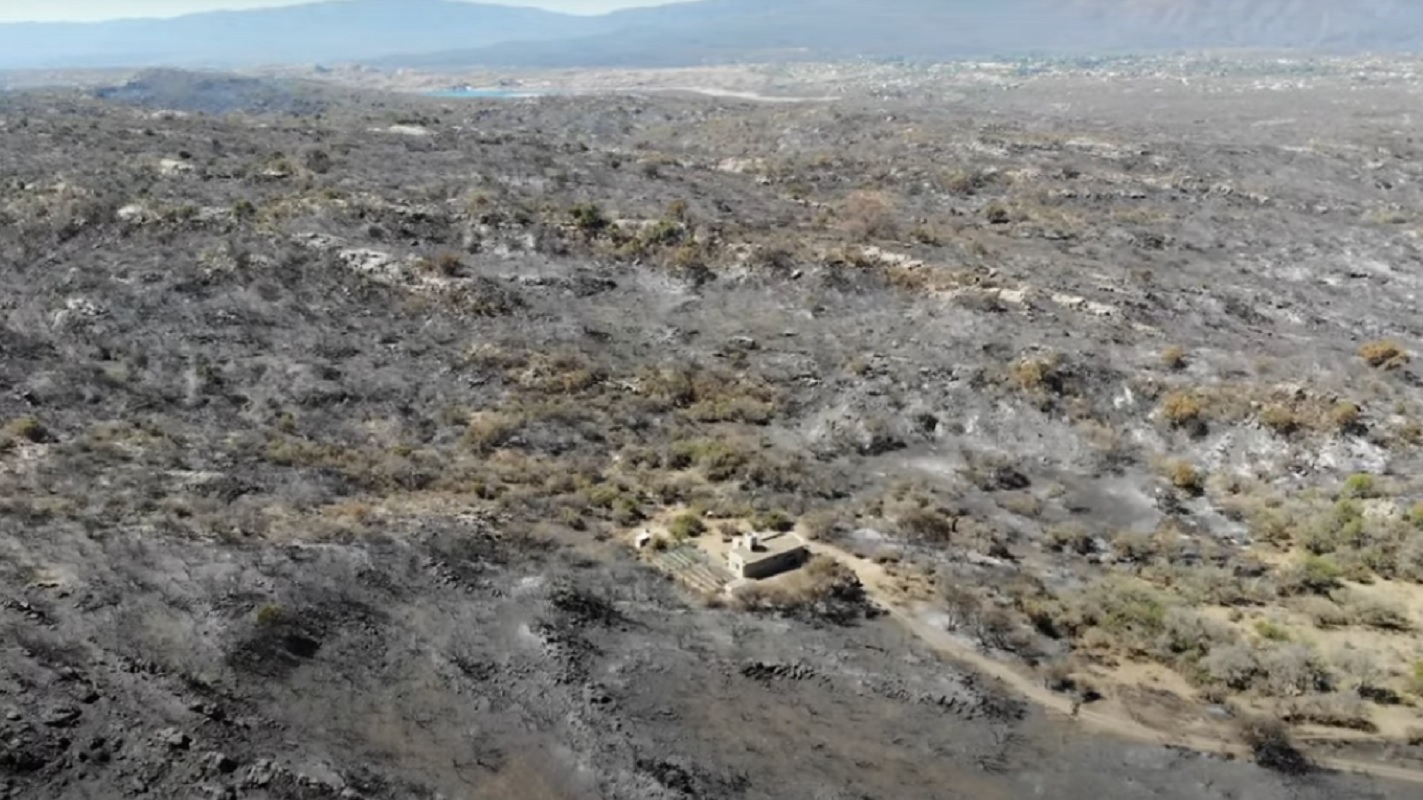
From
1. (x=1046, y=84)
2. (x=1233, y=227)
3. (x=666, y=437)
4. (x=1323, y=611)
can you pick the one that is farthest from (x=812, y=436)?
(x=1046, y=84)

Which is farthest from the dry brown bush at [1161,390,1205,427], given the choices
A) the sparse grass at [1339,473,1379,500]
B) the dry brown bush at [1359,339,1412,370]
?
the dry brown bush at [1359,339,1412,370]

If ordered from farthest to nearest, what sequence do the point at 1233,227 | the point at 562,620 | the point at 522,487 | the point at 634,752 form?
the point at 1233,227
the point at 522,487
the point at 562,620
the point at 634,752

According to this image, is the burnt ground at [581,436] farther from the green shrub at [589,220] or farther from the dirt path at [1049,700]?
Answer: the dirt path at [1049,700]

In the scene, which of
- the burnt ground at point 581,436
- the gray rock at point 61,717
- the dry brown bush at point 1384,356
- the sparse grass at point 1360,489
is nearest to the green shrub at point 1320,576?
the burnt ground at point 581,436

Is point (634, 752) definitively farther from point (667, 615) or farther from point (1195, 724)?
point (1195, 724)

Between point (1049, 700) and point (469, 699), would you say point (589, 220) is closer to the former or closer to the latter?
point (469, 699)

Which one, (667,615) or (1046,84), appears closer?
(667,615)
